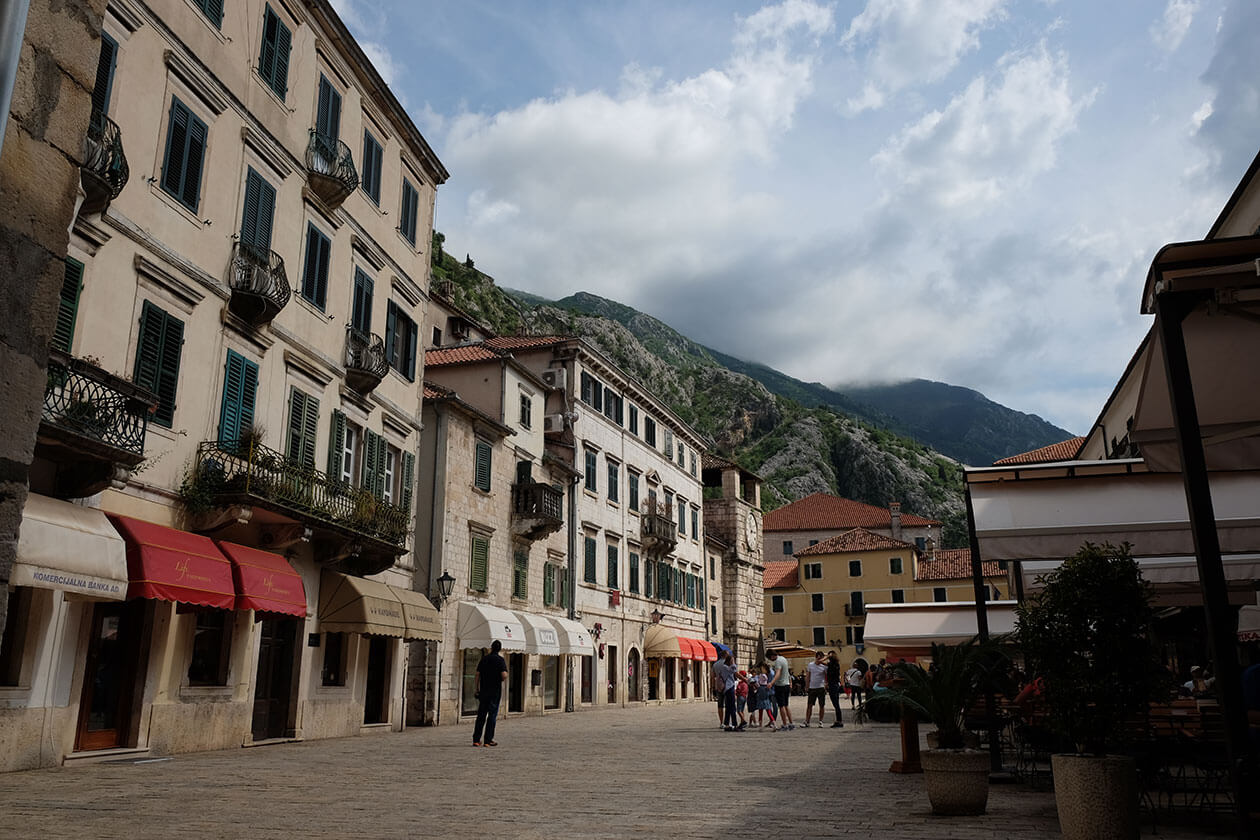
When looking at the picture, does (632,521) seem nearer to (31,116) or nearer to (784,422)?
(31,116)

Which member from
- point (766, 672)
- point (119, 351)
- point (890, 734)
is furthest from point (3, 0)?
point (766, 672)

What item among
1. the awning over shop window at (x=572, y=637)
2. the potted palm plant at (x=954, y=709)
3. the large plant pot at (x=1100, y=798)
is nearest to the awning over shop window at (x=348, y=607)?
the awning over shop window at (x=572, y=637)

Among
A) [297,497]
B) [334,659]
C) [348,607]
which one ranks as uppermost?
[297,497]

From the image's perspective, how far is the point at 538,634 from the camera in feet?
95.1

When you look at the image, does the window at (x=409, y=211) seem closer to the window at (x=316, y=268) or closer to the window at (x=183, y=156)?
the window at (x=316, y=268)

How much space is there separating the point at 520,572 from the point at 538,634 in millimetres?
2187

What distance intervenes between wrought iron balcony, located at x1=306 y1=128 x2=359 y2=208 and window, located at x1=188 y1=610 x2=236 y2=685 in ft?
27.4

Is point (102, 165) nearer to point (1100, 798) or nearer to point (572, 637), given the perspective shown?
point (1100, 798)

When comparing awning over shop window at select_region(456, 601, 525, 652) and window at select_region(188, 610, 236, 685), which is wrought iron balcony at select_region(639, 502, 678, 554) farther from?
window at select_region(188, 610, 236, 685)

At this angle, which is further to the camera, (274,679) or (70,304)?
(274,679)

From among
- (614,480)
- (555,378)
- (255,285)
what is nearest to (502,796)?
(255,285)

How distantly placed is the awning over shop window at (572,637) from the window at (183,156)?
1917cm

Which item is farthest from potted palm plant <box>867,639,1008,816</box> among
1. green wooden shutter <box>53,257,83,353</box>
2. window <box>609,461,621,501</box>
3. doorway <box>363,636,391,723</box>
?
window <box>609,461,621,501</box>

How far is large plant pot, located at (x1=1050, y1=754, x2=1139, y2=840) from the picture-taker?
616cm
